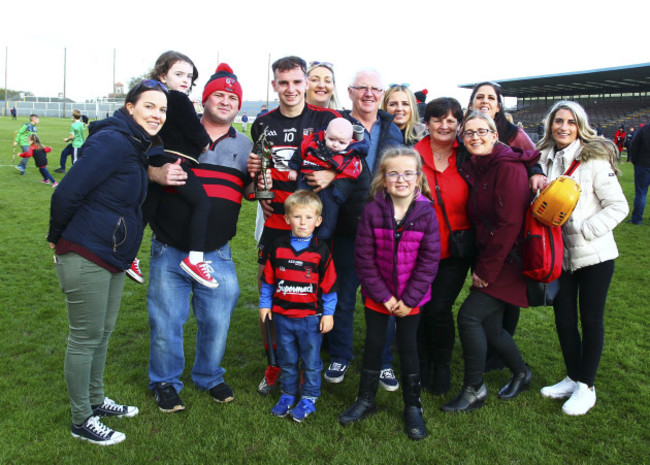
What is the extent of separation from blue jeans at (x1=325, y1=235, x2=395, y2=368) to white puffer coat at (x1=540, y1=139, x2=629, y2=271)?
57.0 inches

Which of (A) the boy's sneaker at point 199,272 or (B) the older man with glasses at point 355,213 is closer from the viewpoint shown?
(A) the boy's sneaker at point 199,272

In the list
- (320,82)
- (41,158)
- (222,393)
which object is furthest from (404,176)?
(41,158)

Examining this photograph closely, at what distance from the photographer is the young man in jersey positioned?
3.32m

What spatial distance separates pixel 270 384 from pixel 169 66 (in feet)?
8.01

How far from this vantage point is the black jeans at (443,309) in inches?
137

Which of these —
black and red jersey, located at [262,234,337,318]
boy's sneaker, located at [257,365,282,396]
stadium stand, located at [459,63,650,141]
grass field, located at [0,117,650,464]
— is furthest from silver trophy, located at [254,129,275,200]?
stadium stand, located at [459,63,650,141]

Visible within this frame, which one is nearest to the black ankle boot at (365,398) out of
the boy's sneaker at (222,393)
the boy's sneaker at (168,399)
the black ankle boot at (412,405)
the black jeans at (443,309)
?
the black ankle boot at (412,405)

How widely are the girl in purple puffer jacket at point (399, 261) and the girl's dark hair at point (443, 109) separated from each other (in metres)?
0.49

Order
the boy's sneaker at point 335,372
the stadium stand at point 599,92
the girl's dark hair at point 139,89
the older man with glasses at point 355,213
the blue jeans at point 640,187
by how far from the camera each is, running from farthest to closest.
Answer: the stadium stand at point 599,92 → the blue jeans at point 640,187 → the boy's sneaker at point 335,372 → the older man with glasses at point 355,213 → the girl's dark hair at point 139,89

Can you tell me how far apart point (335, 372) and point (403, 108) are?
221cm

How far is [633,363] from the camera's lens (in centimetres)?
418

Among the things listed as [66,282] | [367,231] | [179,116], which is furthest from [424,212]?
[66,282]

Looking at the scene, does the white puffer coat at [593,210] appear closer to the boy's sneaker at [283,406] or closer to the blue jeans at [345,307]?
the blue jeans at [345,307]

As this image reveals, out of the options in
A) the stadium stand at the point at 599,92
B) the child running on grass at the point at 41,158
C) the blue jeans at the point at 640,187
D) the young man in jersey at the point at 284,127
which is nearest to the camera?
the young man in jersey at the point at 284,127
